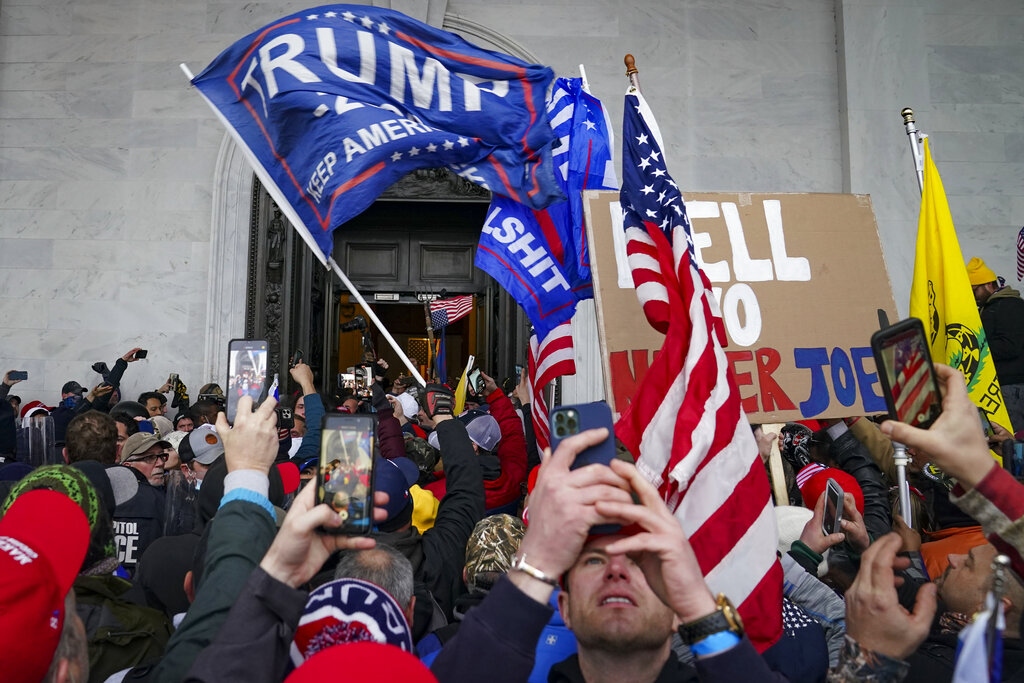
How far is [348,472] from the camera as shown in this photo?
75.5 inches

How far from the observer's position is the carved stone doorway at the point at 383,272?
36.7 feet

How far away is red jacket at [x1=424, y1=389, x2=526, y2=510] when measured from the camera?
4922 mm

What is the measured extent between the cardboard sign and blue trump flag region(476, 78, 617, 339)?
1012 millimetres

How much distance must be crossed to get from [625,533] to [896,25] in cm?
1128

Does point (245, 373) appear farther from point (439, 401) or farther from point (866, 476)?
point (866, 476)

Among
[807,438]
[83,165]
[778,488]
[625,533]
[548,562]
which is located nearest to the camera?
[548,562]

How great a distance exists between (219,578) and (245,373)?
2.32 ft

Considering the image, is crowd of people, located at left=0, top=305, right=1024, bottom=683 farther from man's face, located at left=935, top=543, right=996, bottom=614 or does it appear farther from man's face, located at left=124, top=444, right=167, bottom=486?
man's face, located at left=124, top=444, right=167, bottom=486

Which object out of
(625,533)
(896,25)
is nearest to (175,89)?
(896,25)

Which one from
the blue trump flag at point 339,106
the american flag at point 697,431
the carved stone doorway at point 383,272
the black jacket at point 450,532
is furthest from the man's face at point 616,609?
the carved stone doorway at point 383,272

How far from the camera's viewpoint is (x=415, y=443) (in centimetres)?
525

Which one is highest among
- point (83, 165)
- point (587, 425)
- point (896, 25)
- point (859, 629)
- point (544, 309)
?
point (896, 25)

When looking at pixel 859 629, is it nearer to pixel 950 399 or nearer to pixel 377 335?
pixel 950 399

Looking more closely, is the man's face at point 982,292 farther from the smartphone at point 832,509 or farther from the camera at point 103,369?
the camera at point 103,369
